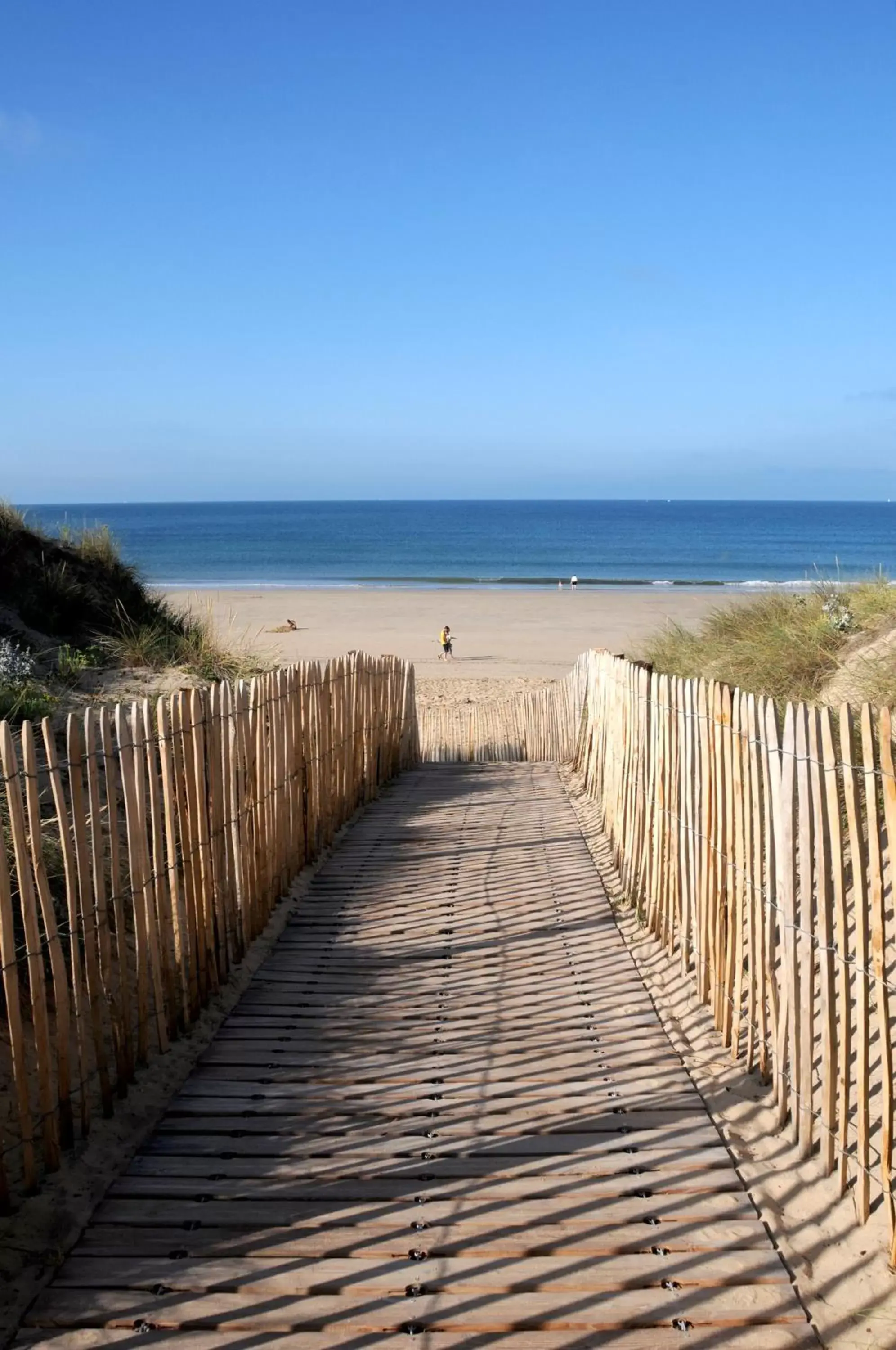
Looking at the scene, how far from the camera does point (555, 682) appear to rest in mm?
18703

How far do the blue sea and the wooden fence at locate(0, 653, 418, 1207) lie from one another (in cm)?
738

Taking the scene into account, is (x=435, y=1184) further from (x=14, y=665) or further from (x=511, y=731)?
(x=511, y=731)

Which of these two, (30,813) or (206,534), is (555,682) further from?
(206,534)

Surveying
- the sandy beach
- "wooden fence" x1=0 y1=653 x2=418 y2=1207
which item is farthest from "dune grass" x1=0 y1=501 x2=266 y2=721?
"wooden fence" x1=0 y1=653 x2=418 y2=1207

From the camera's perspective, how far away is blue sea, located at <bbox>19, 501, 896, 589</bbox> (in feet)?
152

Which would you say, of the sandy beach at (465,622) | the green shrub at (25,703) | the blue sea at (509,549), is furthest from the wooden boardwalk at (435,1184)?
the sandy beach at (465,622)

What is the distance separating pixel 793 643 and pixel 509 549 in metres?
59.2

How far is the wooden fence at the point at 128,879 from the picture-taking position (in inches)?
115

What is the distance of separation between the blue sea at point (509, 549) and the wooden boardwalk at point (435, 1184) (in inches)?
346

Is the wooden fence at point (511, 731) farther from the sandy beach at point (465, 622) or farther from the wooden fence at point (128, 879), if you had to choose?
the wooden fence at point (128, 879)

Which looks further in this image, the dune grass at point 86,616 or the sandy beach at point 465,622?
the sandy beach at point 465,622

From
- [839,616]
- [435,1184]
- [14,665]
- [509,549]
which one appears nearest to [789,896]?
[435,1184]

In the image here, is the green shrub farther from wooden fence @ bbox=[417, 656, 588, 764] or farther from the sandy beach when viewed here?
the sandy beach

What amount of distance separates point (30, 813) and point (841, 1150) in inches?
89.0
